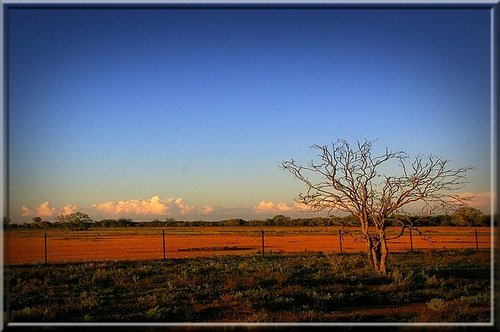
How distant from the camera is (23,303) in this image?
31.7 feet

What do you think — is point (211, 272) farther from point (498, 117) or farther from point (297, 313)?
point (498, 117)

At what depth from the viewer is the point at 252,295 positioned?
409 inches

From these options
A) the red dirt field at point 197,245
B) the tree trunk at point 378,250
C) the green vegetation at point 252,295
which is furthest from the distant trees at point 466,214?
the tree trunk at point 378,250

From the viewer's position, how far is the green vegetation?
8.63 metres

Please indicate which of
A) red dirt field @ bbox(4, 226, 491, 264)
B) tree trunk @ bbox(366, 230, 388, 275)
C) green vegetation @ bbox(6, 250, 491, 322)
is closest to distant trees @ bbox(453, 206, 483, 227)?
red dirt field @ bbox(4, 226, 491, 264)

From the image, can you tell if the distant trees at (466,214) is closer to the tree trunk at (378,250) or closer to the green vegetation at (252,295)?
A: the green vegetation at (252,295)

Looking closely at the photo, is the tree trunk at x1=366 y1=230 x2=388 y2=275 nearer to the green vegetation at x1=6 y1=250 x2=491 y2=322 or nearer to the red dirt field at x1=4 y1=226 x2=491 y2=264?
the green vegetation at x1=6 y1=250 x2=491 y2=322

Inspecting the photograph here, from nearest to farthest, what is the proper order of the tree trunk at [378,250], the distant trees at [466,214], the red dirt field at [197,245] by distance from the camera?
the distant trees at [466,214], the tree trunk at [378,250], the red dirt field at [197,245]

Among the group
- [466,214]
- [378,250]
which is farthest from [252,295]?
[466,214]

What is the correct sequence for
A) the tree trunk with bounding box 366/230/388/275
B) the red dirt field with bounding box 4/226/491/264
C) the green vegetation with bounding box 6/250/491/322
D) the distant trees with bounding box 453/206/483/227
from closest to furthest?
the green vegetation with bounding box 6/250/491/322 < the distant trees with bounding box 453/206/483/227 < the tree trunk with bounding box 366/230/388/275 < the red dirt field with bounding box 4/226/491/264

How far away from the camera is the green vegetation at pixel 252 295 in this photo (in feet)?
28.3

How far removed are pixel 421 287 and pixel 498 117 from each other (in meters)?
6.82

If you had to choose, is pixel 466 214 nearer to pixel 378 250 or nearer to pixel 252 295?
pixel 378 250

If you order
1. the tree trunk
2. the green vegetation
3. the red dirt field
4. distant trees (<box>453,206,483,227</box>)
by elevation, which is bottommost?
the red dirt field
